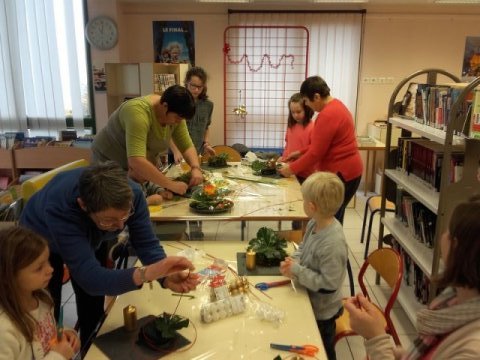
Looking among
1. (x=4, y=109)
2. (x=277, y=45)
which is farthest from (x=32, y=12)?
(x=277, y=45)

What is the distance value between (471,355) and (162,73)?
4946 mm

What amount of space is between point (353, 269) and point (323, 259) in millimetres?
1955

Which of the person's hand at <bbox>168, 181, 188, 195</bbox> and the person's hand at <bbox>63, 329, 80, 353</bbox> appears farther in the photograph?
the person's hand at <bbox>168, 181, 188, 195</bbox>

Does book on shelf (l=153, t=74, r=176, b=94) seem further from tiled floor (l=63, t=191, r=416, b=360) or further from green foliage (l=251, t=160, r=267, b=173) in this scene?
green foliage (l=251, t=160, r=267, b=173)

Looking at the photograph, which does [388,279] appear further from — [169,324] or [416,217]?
[169,324]

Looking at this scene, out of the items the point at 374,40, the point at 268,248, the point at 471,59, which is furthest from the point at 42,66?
the point at 471,59

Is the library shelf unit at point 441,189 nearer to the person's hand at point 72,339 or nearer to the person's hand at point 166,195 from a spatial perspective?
the person's hand at point 166,195

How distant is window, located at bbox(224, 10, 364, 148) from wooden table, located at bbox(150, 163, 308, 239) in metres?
2.65

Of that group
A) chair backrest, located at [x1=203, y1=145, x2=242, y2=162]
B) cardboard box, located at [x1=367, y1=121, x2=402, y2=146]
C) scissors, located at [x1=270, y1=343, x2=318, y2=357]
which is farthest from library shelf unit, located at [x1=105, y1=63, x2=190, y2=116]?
scissors, located at [x1=270, y1=343, x2=318, y2=357]

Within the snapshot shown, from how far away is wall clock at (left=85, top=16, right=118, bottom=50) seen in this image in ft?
17.0

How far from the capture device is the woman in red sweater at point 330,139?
289 cm

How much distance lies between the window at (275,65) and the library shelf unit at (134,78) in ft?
2.62

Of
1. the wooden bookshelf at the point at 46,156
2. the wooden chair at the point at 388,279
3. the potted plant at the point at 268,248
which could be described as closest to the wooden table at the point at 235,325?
the potted plant at the point at 268,248

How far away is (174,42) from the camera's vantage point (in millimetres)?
5531
